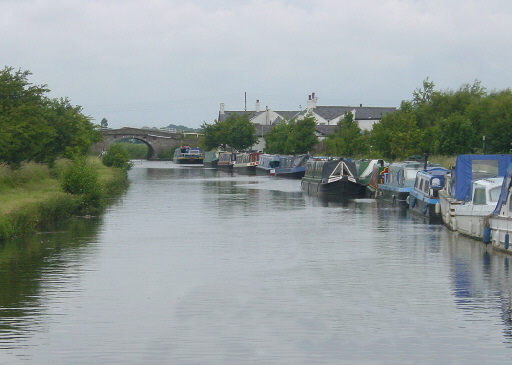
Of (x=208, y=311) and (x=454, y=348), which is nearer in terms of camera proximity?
(x=454, y=348)

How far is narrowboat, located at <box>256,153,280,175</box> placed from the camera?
334 feet

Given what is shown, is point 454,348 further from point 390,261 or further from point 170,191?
point 170,191

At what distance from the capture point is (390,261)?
93.0 ft

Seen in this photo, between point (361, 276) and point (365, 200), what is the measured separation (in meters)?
32.1

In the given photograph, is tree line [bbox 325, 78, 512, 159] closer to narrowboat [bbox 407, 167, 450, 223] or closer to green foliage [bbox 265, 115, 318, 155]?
green foliage [bbox 265, 115, 318, 155]

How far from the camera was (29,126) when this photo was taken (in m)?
46.6

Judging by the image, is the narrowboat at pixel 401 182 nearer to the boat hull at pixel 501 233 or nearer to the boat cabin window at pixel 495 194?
the boat cabin window at pixel 495 194

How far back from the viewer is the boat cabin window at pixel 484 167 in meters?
36.1

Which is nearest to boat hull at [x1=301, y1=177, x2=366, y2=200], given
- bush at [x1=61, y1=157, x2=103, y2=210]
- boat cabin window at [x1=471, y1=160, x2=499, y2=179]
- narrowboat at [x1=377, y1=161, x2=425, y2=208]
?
narrowboat at [x1=377, y1=161, x2=425, y2=208]

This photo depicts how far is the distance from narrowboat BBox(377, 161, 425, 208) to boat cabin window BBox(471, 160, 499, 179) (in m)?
12.9

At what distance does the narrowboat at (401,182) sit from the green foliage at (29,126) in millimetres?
19476

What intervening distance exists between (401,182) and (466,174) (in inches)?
621

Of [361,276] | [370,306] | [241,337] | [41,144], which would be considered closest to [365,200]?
[41,144]

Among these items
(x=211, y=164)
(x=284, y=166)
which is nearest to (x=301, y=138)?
(x=284, y=166)
